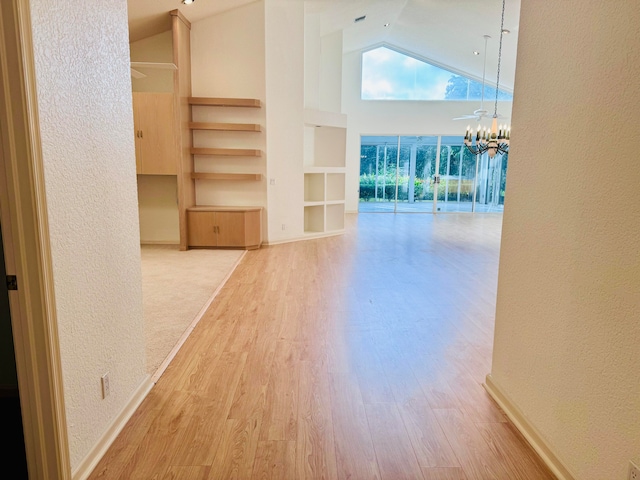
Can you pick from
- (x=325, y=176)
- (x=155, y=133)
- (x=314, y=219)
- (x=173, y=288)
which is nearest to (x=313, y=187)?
(x=325, y=176)

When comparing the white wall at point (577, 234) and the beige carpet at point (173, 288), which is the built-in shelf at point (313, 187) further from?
the white wall at point (577, 234)

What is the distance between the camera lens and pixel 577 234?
1.60 metres

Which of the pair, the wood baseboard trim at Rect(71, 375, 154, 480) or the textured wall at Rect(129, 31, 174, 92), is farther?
the textured wall at Rect(129, 31, 174, 92)

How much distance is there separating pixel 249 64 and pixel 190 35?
0.99 meters

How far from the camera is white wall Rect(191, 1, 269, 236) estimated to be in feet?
21.8

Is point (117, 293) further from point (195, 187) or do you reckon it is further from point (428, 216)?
point (428, 216)

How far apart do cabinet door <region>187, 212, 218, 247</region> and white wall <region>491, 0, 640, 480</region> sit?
5126mm

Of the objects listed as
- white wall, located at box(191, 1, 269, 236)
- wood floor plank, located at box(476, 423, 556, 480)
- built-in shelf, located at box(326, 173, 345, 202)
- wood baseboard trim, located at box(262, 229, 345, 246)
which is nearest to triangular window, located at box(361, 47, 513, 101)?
built-in shelf, located at box(326, 173, 345, 202)

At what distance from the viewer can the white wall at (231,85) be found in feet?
21.8

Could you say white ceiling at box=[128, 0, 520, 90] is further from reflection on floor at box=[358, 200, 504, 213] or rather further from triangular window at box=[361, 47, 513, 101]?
reflection on floor at box=[358, 200, 504, 213]

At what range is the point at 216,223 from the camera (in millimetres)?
6598

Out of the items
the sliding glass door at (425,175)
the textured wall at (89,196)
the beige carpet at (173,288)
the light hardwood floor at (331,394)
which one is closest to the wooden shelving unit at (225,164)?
the beige carpet at (173,288)

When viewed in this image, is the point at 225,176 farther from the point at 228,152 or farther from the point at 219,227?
the point at 219,227

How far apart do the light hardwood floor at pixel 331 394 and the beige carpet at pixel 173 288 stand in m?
0.14
